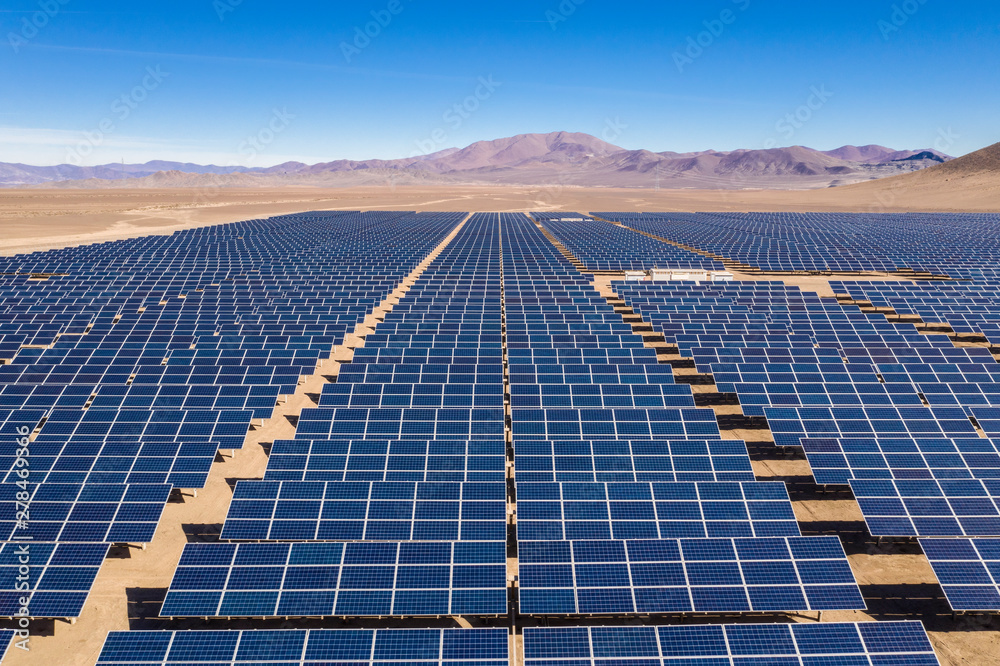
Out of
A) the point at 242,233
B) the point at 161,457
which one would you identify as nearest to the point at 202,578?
the point at 161,457

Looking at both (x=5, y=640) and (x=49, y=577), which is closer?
(x=5, y=640)

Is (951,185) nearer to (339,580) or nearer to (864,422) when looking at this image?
(864,422)

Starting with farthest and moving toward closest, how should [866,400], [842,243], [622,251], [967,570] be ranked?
[842,243], [622,251], [866,400], [967,570]

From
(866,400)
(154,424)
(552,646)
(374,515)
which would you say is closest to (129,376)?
(154,424)

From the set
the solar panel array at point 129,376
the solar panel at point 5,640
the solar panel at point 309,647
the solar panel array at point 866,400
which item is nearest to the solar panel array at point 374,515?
the solar panel at point 309,647

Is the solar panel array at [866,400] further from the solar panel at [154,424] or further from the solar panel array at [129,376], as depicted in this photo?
the solar panel array at [129,376]

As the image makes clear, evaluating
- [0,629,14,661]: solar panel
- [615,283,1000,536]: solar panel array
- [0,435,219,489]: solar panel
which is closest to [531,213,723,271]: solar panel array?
[615,283,1000,536]: solar panel array
